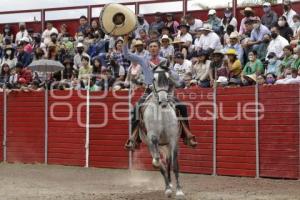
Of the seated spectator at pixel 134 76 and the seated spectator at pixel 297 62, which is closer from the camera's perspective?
the seated spectator at pixel 297 62

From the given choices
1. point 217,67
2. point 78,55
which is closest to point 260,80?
point 217,67

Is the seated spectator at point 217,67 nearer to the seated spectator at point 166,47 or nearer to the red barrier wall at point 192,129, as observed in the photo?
the red barrier wall at point 192,129

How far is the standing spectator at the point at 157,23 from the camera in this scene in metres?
17.7

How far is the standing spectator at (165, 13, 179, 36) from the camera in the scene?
57.7 feet

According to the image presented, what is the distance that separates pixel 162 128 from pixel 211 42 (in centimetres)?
560

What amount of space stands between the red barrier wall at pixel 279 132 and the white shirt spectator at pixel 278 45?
1.12m

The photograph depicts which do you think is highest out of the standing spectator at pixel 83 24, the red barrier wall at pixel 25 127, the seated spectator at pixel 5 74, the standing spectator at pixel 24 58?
the standing spectator at pixel 83 24

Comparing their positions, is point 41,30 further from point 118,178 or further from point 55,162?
point 118,178

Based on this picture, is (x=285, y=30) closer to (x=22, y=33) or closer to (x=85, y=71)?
(x=85, y=71)

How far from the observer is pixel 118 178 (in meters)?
14.4

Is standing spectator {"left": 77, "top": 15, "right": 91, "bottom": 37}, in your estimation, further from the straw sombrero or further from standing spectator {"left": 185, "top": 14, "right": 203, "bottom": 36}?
the straw sombrero

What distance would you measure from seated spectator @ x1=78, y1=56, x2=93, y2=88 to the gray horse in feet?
20.0

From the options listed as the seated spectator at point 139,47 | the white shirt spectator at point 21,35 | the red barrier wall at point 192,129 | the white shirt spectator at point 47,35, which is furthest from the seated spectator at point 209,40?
the white shirt spectator at point 21,35

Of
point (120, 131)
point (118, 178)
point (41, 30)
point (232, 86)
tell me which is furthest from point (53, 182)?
point (41, 30)
